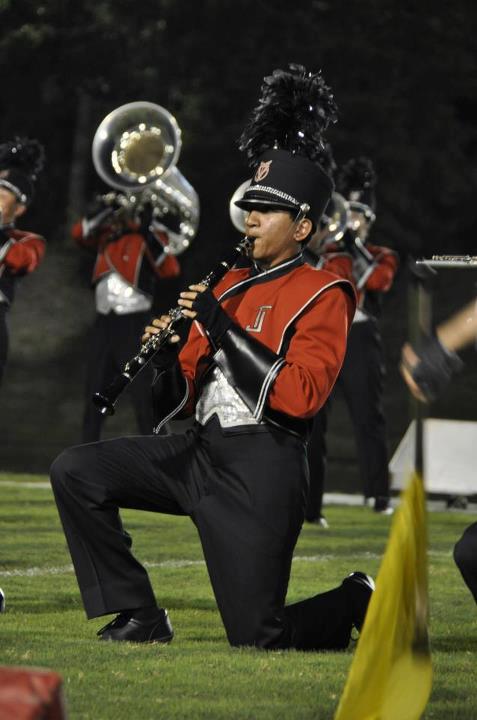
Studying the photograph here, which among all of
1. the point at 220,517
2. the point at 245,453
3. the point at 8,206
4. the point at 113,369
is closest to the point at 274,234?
the point at 245,453

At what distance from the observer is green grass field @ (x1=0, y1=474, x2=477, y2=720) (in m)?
4.68

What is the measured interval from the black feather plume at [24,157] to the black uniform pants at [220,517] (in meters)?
4.53

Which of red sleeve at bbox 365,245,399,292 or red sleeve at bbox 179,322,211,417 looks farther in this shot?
red sleeve at bbox 365,245,399,292

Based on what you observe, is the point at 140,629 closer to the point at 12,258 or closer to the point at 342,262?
the point at 12,258

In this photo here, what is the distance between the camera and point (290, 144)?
5.84 meters

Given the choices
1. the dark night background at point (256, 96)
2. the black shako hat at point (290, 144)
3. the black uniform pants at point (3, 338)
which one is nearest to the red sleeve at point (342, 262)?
the black uniform pants at point (3, 338)

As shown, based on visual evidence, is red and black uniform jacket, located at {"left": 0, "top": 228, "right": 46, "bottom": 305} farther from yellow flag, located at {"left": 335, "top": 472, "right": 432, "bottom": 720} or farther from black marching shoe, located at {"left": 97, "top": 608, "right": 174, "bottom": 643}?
yellow flag, located at {"left": 335, "top": 472, "right": 432, "bottom": 720}

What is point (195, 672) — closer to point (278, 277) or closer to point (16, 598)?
point (278, 277)

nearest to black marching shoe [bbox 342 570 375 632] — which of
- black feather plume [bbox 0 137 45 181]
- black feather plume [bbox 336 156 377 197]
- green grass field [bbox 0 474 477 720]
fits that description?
green grass field [bbox 0 474 477 720]

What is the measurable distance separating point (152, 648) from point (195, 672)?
41 cm

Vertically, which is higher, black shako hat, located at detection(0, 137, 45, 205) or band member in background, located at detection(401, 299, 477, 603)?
black shako hat, located at detection(0, 137, 45, 205)

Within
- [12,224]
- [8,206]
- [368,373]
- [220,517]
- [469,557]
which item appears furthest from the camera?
[368,373]

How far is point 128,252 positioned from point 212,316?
622 cm

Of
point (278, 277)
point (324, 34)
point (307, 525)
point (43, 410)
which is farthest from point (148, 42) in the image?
point (278, 277)
